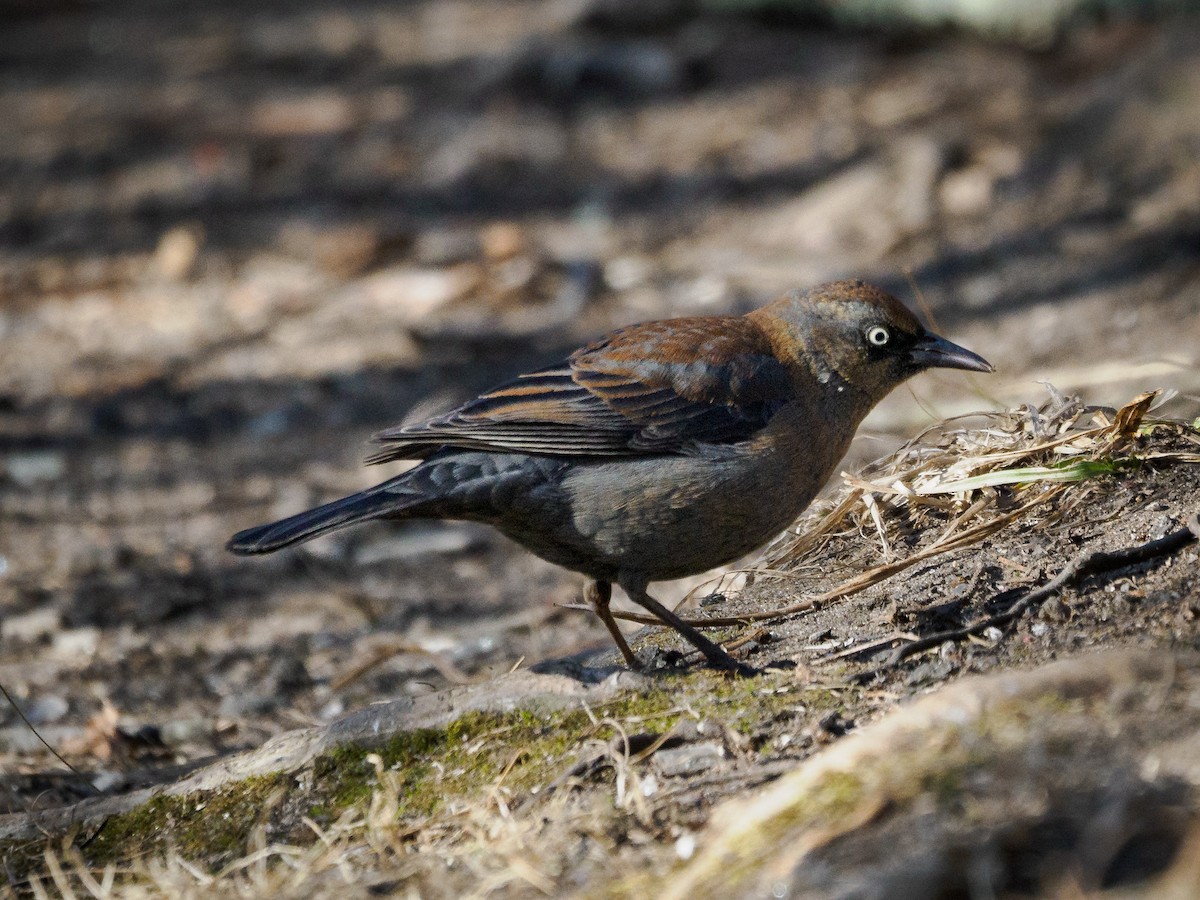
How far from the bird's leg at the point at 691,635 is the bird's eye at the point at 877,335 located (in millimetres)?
1224

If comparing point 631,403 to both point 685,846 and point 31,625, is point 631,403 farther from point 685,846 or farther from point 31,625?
point 31,625

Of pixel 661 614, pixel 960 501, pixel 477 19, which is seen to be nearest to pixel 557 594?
pixel 661 614

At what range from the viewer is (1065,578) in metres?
3.55

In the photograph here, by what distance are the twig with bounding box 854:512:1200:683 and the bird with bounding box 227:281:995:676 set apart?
0.81 meters

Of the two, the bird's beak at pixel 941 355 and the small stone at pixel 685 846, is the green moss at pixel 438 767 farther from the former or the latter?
the bird's beak at pixel 941 355

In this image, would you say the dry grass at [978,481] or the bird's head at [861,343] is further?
the bird's head at [861,343]

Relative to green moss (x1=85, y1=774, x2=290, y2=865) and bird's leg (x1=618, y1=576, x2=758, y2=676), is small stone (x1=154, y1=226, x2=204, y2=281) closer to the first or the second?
bird's leg (x1=618, y1=576, x2=758, y2=676)

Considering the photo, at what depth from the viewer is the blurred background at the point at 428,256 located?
603cm

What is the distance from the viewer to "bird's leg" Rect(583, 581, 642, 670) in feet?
14.0

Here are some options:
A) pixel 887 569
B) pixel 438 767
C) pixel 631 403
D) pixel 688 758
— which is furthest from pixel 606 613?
pixel 688 758

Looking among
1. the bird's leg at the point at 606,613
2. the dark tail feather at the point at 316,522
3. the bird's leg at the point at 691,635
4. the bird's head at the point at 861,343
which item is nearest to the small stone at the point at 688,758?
the bird's leg at the point at 691,635

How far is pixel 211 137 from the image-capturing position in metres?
11.7

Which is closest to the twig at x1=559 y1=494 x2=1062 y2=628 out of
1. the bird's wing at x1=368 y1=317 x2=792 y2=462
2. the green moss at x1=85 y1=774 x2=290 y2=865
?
the bird's wing at x1=368 y1=317 x2=792 y2=462

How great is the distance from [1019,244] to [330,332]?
4.63 metres
